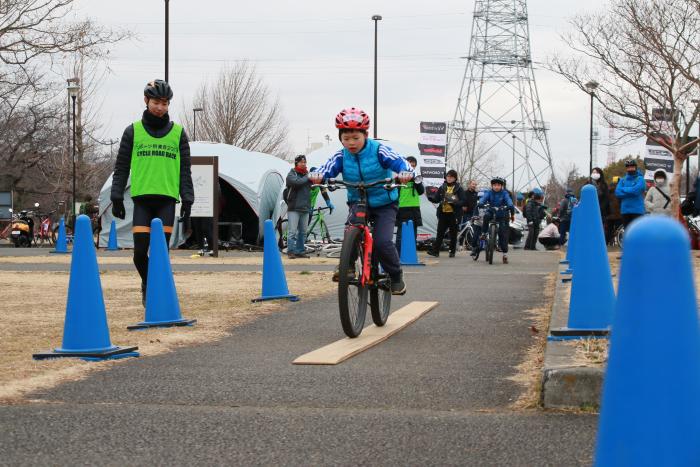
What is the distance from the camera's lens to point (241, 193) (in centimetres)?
2745

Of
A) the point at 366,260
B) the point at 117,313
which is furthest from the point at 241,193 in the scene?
the point at 366,260

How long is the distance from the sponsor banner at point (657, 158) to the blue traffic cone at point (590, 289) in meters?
23.8

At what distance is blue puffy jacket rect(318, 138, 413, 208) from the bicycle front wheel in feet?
1.17

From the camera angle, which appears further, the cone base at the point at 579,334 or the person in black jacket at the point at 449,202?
the person in black jacket at the point at 449,202

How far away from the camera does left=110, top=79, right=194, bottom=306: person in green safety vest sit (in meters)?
8.73

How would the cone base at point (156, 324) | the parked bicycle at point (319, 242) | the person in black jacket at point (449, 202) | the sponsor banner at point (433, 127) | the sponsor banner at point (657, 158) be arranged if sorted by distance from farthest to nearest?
the sponsor banner at point (433, 127)
the sponsor banner at point (657, 158)
the parked bicycle at point (319, 242)
the person in black jacket at point (449, 202)
the cone base at point (156, 324)

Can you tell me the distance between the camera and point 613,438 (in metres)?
2.25

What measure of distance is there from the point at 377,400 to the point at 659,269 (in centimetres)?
302

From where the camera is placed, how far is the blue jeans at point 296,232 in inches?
801

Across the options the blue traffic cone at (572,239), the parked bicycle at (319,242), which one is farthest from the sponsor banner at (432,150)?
the blue traffic cone at (572,239)

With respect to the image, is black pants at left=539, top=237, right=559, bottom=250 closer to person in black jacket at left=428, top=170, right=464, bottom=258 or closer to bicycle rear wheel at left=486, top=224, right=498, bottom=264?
person in black jacket at left=428, top=170, right=464, bottom=258

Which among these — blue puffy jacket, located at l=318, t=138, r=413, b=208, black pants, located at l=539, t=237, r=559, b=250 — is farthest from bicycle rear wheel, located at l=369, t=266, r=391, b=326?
black pants, located at l=539, t=237, r=559, b=250

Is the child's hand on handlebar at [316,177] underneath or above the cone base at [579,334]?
above

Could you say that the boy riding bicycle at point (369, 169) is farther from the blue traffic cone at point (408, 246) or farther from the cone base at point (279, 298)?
the blue traffic cone at point (408, 246)
